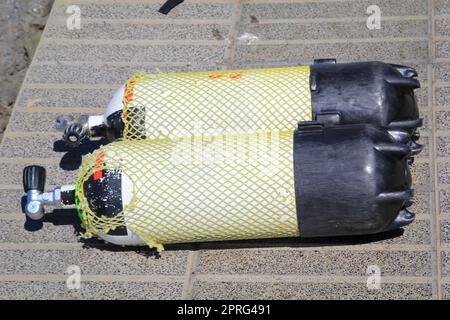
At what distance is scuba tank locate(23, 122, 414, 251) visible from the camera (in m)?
6.33

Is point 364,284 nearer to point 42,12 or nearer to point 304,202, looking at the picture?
point 304,202

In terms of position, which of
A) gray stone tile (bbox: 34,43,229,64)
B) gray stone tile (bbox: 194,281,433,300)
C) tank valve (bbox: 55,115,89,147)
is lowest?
gray stone tile (bbox: 194,281,433,300)

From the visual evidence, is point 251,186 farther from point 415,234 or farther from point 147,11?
point 147,11

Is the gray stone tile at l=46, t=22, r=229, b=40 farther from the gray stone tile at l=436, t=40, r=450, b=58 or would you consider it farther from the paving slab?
the gray stone tile at l=436, t=40, r=450, b=58

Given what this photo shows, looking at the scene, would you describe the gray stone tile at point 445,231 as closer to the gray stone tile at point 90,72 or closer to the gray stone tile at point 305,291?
the gray stone tile at point 305,291

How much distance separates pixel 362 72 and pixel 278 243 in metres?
1.61

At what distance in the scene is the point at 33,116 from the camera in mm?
8430

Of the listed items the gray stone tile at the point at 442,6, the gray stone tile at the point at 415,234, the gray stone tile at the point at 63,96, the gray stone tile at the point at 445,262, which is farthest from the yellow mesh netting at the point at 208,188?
the gray stone tile at the point at 442,6

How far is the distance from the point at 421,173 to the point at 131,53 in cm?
340

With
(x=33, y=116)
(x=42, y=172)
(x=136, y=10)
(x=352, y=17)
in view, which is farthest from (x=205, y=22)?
(x=42, y=172)

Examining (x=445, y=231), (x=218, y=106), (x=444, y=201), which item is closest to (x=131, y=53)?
(x=218, y=106)

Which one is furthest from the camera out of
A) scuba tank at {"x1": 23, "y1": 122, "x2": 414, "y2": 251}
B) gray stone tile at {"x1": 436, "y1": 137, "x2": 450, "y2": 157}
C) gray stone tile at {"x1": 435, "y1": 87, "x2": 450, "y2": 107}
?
gray stone tile at {"x1": 435, "y1": 87, "x2": 450, "y2": 107}

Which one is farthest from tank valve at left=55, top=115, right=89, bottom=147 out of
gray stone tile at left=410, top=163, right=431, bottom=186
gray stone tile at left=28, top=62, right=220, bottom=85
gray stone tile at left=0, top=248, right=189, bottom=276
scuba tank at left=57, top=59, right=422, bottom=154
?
gray stone tile at left=410, top=163, right=431, bottom=186

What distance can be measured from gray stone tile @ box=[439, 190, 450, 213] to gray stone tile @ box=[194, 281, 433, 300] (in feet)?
2.67
